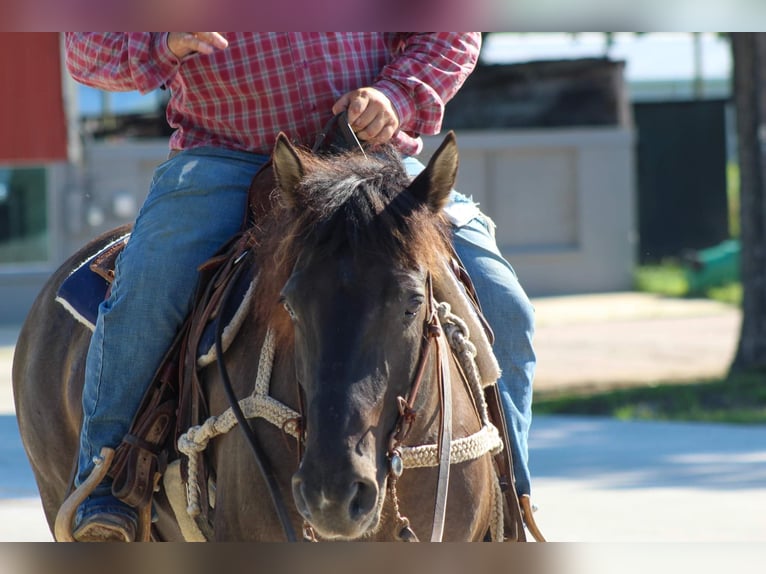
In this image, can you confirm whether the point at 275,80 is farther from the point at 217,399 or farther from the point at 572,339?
the point at 572,339

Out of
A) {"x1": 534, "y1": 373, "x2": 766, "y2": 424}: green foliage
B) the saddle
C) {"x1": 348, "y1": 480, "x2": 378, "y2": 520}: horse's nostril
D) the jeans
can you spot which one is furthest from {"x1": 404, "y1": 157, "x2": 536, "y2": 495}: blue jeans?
{"x1": 534, "y1": 373, "x2": 766, "y2": 424}: green foliage

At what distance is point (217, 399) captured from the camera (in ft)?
9.06

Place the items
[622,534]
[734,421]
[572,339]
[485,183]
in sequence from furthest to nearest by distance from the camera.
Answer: [485,183] → [572,339] → [734,421] → [622,534]

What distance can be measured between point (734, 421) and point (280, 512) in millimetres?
7080

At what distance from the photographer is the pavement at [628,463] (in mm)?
6152

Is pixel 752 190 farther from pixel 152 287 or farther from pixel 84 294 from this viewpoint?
pixel 152 287

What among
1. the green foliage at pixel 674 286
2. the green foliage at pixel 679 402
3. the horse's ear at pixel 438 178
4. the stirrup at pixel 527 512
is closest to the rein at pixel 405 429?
the stirrup at pixel 527 512

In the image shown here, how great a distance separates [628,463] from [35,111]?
30.9 ft

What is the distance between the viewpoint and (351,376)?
7.13ft

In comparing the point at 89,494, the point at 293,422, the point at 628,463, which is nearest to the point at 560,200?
the point at 628,463

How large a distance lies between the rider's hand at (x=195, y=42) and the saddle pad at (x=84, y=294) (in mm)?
889

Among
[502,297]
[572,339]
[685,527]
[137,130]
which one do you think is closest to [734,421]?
[685,527]

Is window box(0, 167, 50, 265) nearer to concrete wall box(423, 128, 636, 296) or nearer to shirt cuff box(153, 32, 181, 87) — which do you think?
concrete wall box(423, 128, 636, 296)

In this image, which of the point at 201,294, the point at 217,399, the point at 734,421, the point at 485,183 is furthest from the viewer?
the point at 485,183
